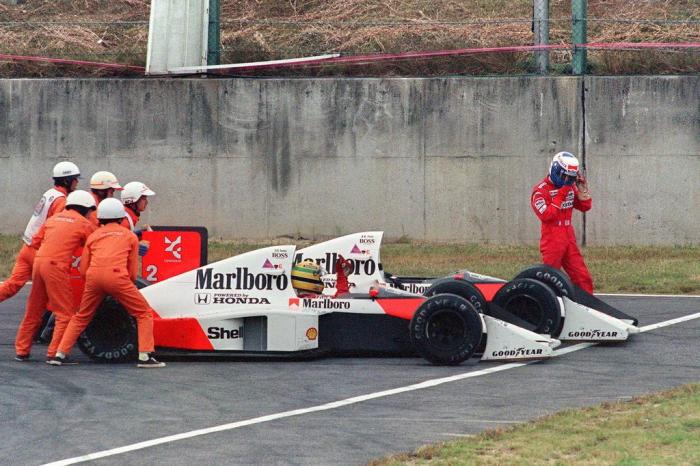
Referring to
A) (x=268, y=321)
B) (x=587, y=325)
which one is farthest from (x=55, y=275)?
A: (x=587, y=325)

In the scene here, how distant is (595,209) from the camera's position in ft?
67.3

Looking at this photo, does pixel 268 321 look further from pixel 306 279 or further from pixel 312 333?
pixel 306 279

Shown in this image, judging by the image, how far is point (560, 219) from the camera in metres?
14.1

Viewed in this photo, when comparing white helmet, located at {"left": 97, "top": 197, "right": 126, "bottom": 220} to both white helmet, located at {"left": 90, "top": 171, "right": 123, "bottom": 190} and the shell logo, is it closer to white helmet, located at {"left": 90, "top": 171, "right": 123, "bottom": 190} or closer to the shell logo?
white helmet, located at {"left": 90, "top": 171, "right": 123, "bottom": 190}

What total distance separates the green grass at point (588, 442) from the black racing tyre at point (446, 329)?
213 cm

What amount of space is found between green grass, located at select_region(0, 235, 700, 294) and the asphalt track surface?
4.25 metres

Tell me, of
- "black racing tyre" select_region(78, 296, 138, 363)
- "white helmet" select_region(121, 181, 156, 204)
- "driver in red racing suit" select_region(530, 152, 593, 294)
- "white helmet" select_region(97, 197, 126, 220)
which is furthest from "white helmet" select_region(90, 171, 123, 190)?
"driver in red racing suit" select_region(530, 152, 593, 294)

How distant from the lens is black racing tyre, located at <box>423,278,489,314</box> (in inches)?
494

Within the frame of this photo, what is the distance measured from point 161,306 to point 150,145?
30.9 feet

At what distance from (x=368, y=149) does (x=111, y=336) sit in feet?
30.7

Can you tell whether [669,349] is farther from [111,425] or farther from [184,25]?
[184,25]

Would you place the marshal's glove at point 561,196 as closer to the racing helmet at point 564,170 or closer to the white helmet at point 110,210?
the racing helmet at point 564,170

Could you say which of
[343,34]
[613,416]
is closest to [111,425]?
[613,416]

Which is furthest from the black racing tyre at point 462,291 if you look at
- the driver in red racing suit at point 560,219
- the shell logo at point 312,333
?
the driver in red racing suit at point 560,219
